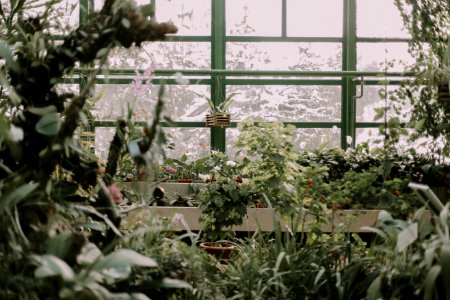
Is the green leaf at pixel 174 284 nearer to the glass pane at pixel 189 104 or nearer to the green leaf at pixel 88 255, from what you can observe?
the green leaf at pixel 88 255

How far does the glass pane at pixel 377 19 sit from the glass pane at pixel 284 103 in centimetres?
117

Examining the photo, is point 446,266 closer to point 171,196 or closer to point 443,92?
point 443,92

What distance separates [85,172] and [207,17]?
6.85 meters

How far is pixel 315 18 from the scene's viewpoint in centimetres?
858

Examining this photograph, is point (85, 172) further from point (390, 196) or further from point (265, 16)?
point (265, 16)

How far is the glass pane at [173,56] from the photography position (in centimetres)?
829

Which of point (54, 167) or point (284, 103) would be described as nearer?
point (54, 167)

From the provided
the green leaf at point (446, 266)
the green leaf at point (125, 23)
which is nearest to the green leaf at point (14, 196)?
the green leaf at point (125, 23)

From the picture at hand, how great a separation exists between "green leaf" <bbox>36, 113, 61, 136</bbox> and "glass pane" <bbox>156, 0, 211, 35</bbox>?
689 centimetres

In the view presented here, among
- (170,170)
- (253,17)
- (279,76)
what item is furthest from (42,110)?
(253,17)

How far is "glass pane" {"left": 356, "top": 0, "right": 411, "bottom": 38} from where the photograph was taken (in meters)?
8.58

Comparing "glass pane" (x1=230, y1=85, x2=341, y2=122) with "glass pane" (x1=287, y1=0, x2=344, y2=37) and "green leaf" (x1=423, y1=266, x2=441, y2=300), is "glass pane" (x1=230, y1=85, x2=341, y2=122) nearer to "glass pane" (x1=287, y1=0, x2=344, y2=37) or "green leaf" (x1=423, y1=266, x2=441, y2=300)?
"glass pane" (x1=287, y1=0, x2=344, y2=37)

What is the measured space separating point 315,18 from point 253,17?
910 millimetres

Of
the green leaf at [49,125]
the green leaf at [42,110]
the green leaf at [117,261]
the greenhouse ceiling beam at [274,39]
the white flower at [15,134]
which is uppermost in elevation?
the greenhouse ceiling beam at [274,39]
